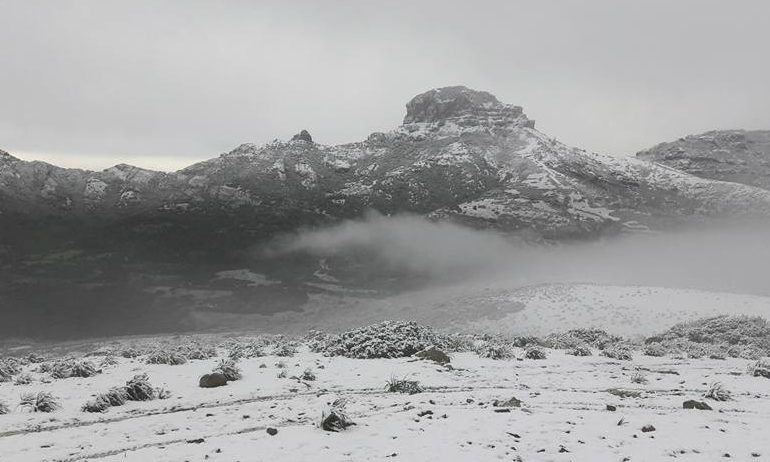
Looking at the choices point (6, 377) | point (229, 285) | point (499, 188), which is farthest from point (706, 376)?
point (499, 188)

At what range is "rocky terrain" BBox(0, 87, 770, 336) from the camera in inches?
3691

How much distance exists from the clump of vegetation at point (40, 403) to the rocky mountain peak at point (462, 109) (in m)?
176

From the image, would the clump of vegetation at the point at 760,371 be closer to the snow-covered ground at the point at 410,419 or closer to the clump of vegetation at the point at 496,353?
the snow-covered ground at the point at 410,419

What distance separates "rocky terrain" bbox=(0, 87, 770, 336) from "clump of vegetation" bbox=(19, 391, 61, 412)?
65489 millimetres

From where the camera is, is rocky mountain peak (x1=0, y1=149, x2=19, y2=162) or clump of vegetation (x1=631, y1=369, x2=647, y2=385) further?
rocky mountain peak (x1=0, y1=149, x2=19, y2=162)

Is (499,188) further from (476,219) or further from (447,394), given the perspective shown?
(447,394)

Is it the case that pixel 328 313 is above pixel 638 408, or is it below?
below

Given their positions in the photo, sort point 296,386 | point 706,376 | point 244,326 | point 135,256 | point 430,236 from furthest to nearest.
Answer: point 430,236, point 135,256, point 244,326, point 706,376, point 296,386

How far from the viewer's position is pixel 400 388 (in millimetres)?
14086

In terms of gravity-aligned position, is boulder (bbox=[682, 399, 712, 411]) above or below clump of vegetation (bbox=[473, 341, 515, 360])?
above

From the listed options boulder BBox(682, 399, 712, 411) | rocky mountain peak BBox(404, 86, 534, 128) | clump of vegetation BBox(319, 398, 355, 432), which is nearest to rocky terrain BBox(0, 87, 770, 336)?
rocky mountain peak BBox(404, 86, 534, 128)

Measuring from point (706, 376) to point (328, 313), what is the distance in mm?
60817

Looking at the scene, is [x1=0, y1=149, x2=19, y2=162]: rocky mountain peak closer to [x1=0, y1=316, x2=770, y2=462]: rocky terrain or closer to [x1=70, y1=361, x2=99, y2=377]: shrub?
[x1=0, y1=316, x2=770, y2=462]: rocky terrain

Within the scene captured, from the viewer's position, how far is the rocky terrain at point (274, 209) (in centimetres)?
9375
